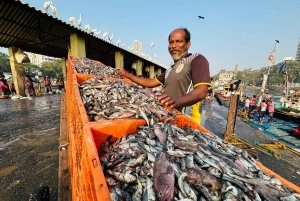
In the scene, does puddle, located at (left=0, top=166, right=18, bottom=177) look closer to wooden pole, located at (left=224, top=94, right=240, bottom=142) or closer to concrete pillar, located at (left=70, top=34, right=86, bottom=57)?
wooden pole, located at (left=224, top=94, right=240, bottom=142)

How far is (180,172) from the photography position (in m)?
1.41

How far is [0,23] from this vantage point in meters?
8.48

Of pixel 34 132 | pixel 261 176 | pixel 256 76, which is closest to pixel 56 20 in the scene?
pixel 34 132

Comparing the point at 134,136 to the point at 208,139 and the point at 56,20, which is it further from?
the point at 56,20

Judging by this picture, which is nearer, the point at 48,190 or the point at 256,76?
the point at 48,190

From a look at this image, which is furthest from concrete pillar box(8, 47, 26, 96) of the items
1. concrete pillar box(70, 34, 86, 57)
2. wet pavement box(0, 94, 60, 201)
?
wet pavement box(0, 94, 60, 201)

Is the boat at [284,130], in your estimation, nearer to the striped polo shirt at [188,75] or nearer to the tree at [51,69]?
the striped polo shirt at [188,75]

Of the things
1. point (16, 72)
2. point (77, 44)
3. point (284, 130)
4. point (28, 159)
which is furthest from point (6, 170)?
point (284, 130)

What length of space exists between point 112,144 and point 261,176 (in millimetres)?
1735

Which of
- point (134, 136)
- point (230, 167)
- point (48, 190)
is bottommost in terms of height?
point (48, 190)

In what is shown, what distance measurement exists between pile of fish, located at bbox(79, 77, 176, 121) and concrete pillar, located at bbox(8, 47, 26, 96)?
13237 millimetres

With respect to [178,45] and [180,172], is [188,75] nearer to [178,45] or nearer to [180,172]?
[178,45]

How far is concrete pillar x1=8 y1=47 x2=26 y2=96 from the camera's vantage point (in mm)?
12484

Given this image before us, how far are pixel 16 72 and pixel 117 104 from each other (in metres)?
14.9
